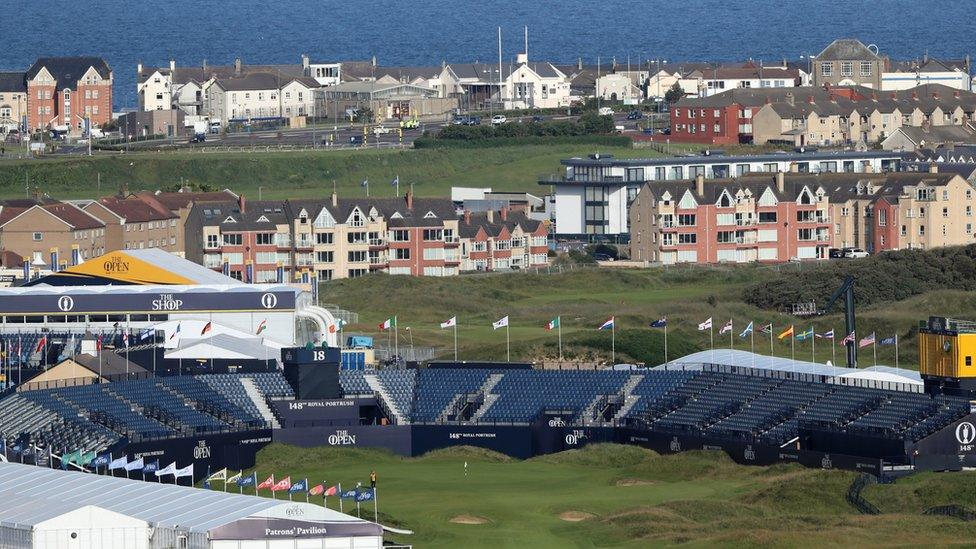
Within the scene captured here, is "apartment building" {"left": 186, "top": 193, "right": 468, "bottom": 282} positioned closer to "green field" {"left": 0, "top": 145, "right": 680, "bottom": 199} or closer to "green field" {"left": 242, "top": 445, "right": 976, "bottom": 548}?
"green field" {"left": 0, "top": 145, "right": 680, "bottom": 199}

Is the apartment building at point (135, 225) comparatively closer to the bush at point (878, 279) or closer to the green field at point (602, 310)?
the green field at point (602, 310)

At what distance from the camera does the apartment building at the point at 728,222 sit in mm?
165625

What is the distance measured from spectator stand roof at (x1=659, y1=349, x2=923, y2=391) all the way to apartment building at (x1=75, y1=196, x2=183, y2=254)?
169 ft

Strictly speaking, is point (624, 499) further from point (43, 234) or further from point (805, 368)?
point (43, 234)

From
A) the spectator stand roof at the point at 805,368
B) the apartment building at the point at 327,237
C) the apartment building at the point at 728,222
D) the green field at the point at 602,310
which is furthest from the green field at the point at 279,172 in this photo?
the spectator stand roof at the point at 805,368

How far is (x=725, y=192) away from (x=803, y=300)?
26.6m

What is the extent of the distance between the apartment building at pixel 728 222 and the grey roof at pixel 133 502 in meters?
92.3

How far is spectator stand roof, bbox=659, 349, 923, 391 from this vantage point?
3789 inches

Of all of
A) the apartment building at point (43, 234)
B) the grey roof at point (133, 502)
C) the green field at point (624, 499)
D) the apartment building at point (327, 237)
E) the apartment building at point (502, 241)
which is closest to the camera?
the grey roof at point (133, 502)

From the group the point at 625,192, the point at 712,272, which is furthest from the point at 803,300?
the point at 625,192

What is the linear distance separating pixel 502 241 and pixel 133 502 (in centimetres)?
9142

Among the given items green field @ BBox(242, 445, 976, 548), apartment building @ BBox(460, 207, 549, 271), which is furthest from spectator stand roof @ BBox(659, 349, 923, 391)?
apartment building @ BBox(460, 207, 549, 271)

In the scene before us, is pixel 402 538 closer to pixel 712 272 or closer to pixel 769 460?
pixel 769 460

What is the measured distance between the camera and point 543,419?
99.4 meters
